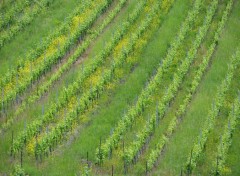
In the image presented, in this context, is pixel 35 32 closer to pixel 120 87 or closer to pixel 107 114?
pixel 120 87

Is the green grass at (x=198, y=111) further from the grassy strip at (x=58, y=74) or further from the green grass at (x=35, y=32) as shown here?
the green grass at (x=35, y=32)

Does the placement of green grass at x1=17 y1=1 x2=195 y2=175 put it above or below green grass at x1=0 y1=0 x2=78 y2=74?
below

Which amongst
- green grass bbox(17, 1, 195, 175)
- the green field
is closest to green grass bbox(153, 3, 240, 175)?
the green field

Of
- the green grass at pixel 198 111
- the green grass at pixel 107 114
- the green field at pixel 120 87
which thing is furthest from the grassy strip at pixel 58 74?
the green grass at pixel 198 111

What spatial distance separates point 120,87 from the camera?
45969 mm

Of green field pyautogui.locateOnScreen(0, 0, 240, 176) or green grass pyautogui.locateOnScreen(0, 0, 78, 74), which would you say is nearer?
green field pyautogui.locateOnScreen(0, 0, 240, 176)

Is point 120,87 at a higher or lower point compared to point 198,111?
higher

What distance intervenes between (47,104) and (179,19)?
18.1 metres

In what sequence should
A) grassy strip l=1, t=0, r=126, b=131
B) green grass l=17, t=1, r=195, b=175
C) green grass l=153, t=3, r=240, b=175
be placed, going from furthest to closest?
grassy strip l=1, t=0, r=126, b=131
green grass l=153, t=3, r=240, b=175
green grass l=17, t=1, r=195, b=175

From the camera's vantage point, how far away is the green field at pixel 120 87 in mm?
38781

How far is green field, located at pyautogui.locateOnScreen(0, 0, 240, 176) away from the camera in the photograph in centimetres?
3878

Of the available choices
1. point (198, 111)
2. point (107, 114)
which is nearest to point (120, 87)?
point (107, 114)

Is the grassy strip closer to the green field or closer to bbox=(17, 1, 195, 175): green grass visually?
the green field

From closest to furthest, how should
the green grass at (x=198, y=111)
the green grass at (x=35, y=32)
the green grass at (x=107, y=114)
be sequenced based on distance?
the green grass at (x=107, y=114) < the green grass at (x=198, y=111) < the green grass at (x=35, y=32)
